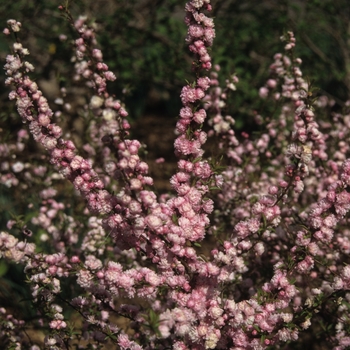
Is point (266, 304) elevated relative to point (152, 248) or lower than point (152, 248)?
lower

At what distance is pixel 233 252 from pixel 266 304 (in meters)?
0.28

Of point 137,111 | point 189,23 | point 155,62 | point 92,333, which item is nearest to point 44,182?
point 92,333

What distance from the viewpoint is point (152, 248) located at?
86.8 inches

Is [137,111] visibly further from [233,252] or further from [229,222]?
[233,252]

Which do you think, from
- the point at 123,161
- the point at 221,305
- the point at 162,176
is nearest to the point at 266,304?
the point at 221,305

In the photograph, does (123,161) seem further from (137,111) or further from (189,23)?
(137,111)

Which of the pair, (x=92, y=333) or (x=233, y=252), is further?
(x=92, y=333)

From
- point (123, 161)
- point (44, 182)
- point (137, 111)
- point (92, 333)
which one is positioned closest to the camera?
point (123, 161)

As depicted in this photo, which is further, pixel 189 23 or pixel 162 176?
pixel 162 176

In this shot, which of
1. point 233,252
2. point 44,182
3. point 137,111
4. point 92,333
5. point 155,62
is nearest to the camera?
point 233,252

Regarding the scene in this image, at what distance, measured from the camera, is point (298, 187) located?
2.34 m

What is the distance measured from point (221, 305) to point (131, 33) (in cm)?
415

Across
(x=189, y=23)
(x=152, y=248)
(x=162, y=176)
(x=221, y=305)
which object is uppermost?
(x=162, y=176)

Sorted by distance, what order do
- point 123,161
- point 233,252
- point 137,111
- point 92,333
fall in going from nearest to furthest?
point 123,161 → point 233,252 → point 92,333 → point 137,111
